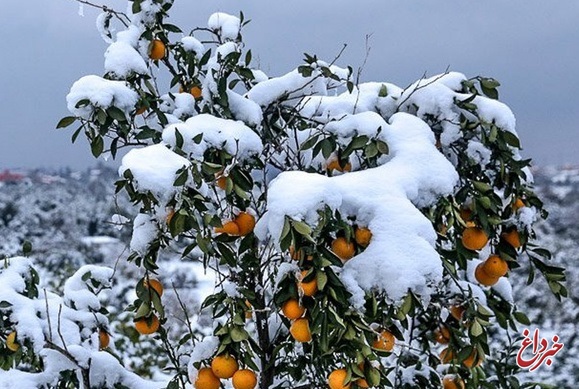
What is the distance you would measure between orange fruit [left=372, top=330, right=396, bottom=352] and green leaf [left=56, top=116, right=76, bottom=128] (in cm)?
92

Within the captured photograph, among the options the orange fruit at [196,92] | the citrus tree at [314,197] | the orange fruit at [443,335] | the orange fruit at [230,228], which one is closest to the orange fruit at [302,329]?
the citrus tree at [314,197]

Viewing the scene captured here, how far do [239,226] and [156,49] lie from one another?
25.3 inches

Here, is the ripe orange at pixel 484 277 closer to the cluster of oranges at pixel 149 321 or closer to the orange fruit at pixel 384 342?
the orange fruit at pixel 384 342

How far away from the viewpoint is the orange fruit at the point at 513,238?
179 centimetres

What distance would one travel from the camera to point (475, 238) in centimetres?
169

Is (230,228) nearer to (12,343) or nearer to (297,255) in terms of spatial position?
(297,255)

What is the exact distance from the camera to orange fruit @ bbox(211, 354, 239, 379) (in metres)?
1.60

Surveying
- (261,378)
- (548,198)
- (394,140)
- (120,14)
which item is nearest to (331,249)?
(394,140)

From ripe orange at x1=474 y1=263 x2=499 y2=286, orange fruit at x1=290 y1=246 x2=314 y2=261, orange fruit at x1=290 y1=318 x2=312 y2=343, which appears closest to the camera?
orange fruit at x1=290 y1=246 x2=314 y2=261

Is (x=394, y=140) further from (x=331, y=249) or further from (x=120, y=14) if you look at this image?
(x=120, y=14)

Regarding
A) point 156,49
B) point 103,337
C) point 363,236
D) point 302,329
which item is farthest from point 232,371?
point 156,49

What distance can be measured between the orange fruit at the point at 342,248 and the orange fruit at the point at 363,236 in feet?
0.09

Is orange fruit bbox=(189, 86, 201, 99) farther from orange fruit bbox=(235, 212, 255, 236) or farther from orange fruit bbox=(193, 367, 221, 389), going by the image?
orange fruit bbox=(193, 367, 221, 389)

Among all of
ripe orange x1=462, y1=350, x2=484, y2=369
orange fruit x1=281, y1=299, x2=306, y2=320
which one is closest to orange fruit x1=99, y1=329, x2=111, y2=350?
orange fruit x1=281, y1=299, x2=306, y2=320
